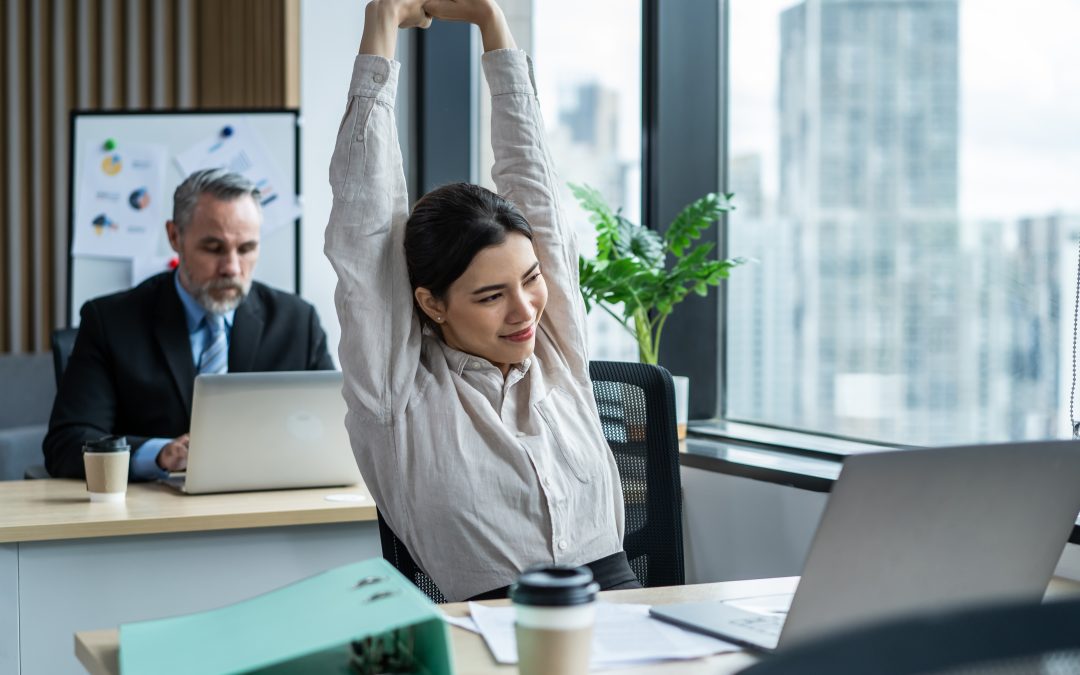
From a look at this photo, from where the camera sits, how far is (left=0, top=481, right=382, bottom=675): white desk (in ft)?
6.25

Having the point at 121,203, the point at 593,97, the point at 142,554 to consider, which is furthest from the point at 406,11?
the point at 121,203

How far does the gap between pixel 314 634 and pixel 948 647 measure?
587 mm

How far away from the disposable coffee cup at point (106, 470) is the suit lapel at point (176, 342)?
1.57ft

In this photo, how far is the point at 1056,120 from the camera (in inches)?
80.0

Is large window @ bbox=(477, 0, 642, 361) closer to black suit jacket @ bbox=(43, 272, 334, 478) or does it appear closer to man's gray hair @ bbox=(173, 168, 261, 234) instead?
man's gray hair @ bbox=(173, 168, 261, 234)

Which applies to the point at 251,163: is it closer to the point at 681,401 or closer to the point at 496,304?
the point at 681,401

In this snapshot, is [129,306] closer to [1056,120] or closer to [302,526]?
[302,526]

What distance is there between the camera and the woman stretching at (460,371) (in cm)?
155

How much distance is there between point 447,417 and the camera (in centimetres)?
158

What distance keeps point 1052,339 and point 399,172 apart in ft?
4.03

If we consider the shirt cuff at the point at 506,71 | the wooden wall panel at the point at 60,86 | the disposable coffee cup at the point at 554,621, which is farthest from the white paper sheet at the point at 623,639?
the wooden wall panel at the point at 60,86

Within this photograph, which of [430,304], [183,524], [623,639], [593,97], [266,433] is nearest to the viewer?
[623,639]

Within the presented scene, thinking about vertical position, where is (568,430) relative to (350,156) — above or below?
below

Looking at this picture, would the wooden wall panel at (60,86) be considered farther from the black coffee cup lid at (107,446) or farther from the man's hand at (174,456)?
the black coffee cup lid at (107,446)
